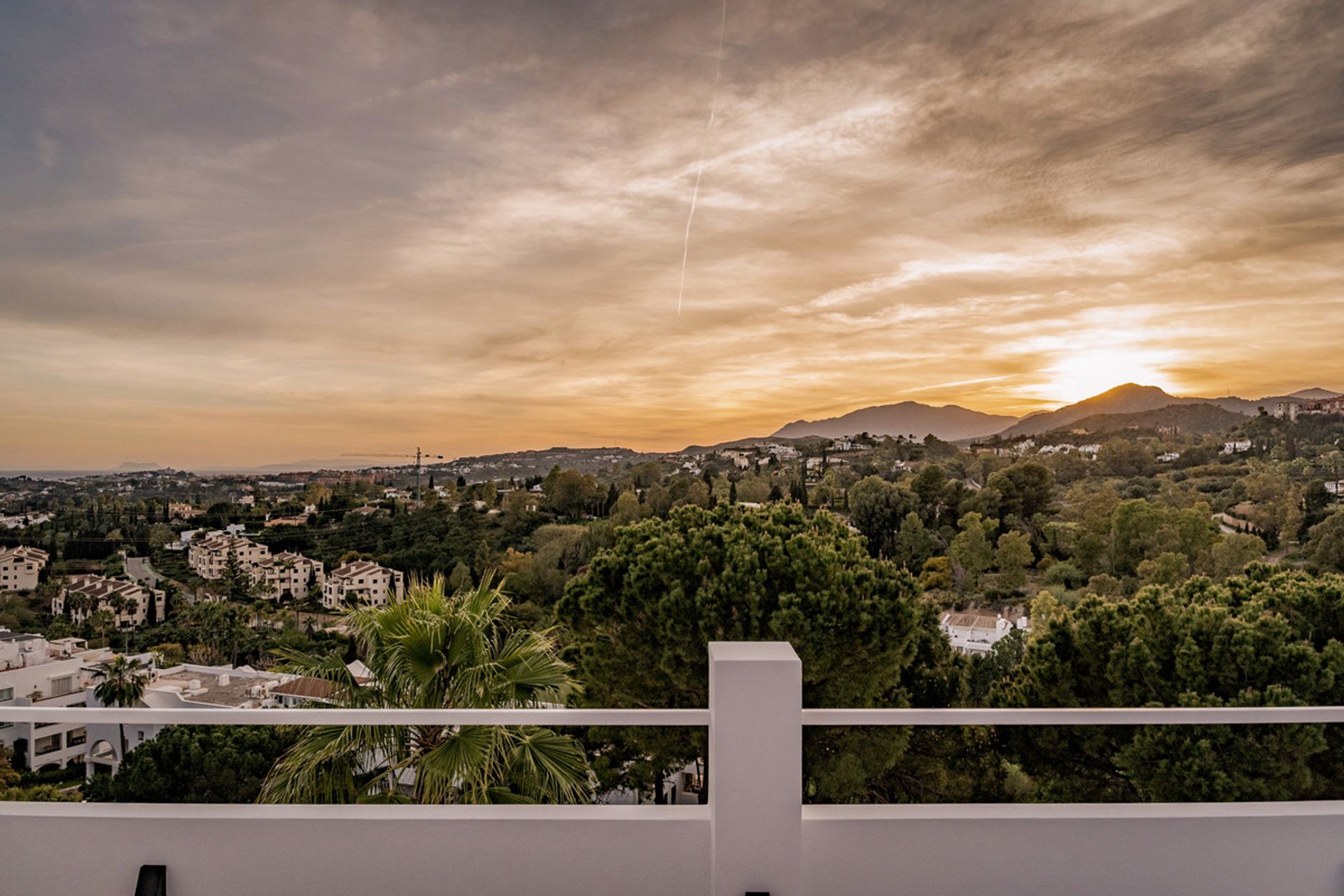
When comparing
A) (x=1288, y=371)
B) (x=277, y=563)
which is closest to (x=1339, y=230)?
(x=1288, y=371)

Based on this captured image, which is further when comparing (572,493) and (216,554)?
(572,493)

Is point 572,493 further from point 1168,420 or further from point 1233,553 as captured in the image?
point 1233,553

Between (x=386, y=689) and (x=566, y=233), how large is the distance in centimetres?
793

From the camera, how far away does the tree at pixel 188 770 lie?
6797 mm

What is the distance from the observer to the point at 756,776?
1.74 metres

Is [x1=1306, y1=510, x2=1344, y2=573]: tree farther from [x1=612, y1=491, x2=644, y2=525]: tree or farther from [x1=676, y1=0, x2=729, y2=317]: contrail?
[x1=676, y1=0, x2=729, y2=317]: contrail

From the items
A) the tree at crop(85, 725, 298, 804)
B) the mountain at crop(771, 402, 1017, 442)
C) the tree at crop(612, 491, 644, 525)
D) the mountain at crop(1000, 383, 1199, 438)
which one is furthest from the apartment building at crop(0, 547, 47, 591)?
the mountain at crop(1000, 383, 1199, 438)

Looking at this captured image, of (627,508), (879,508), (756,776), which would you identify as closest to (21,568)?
(627,508)

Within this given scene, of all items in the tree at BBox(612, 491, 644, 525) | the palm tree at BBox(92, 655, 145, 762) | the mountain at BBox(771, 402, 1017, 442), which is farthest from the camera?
the mountain at BBox(771, 402, 1017, 442)

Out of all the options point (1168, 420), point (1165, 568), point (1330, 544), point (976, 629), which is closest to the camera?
point (976, 629)

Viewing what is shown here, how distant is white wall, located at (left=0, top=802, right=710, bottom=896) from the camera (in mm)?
1818

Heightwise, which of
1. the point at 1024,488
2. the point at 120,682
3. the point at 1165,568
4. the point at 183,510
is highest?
the point at 1024,488

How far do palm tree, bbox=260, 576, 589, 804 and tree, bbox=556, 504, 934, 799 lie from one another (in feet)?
15.9

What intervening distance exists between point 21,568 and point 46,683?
6.51 ft
